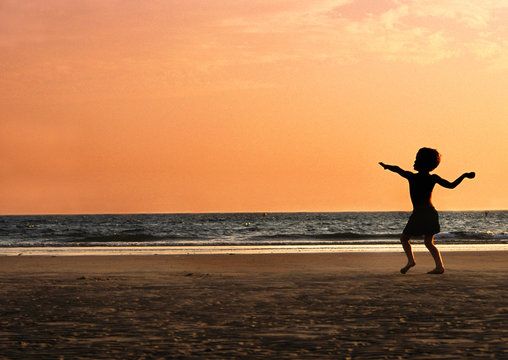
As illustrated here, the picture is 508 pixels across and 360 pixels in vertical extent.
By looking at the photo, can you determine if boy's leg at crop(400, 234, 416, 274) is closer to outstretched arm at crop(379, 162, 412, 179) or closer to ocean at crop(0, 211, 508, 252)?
outstretched arm at crop(379, 162, 412, 179)

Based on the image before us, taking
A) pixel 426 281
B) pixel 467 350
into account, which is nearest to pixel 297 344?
pixel 467 350

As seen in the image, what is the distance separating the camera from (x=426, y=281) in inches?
395

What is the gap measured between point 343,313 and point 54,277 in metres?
6.08

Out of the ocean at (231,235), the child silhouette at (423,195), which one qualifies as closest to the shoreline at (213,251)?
the ocean at (231,235)

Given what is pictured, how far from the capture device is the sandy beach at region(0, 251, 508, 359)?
198 inches

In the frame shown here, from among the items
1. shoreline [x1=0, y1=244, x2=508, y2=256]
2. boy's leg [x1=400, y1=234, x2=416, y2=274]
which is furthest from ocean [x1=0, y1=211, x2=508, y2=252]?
boy's leg [x1=400, y1=234, x2=416, y2=274]

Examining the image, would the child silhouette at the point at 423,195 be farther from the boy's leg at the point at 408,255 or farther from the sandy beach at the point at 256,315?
the sandy beach at the point at 256,315

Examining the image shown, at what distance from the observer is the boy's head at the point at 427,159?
11164 millimetres

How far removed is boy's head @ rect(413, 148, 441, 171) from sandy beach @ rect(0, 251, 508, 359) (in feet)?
5.53

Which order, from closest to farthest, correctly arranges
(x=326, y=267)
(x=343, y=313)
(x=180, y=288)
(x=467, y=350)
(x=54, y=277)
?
(x=467, y=350)
(x=343, y=313)
(x=180, y=288)
(x=54, y=277)
(x=326, y=267)

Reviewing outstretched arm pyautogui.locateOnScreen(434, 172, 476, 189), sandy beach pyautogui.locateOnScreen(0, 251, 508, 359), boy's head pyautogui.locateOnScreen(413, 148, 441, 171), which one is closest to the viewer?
sandy beach pyautogui.locateOnScreen(0, 251, 508, 359)

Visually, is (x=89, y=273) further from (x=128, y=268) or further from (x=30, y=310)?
(x=30, y=310)

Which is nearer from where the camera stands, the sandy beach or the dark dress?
the sandy beach

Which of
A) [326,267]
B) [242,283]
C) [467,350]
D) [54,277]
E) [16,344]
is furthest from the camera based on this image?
[326,267]
